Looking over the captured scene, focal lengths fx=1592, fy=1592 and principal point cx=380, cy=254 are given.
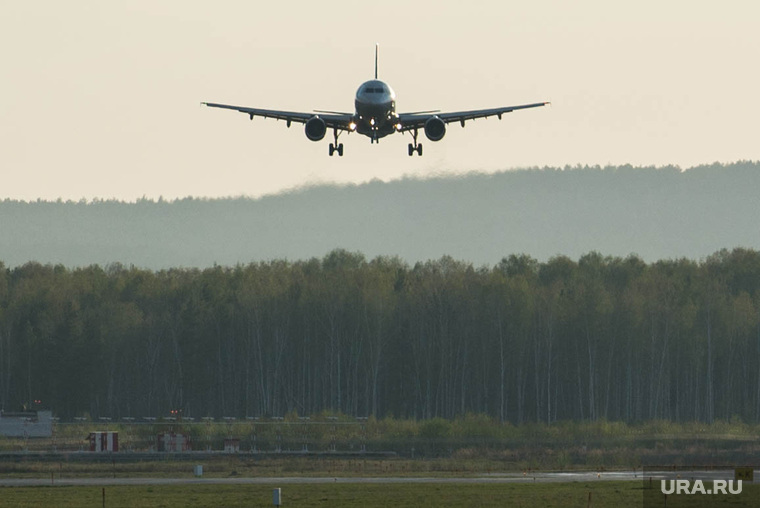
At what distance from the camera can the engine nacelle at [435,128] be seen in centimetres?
8694

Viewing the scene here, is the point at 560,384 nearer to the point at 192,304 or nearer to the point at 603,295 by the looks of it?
the point at 603,295

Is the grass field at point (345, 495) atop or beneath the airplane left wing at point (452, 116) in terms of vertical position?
beneath

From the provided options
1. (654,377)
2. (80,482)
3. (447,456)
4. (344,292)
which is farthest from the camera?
(344,292)

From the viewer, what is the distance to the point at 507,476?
90.8 meters

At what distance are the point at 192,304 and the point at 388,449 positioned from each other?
227 feet

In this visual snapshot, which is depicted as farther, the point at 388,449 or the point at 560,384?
the point at 560,384

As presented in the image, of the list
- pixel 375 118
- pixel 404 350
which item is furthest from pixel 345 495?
pixel 404 350

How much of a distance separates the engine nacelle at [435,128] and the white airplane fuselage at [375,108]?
6.57ft

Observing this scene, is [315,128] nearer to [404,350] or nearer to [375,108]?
[375,108]

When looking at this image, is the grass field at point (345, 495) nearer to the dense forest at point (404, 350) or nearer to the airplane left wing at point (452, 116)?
the airplane left wing at point (452, 116)

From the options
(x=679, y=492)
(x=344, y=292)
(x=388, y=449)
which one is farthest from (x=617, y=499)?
(x=344, y=292)

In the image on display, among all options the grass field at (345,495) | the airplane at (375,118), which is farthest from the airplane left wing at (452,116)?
the grass field at (345,495)

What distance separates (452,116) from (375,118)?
6.45 m

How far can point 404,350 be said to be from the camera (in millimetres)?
173000
